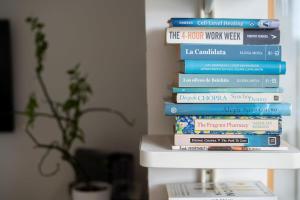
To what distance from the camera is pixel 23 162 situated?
1.94 metres

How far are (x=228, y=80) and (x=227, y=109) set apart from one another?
0.19ft

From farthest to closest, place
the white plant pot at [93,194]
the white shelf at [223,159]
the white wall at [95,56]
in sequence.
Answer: the white wall at [95,56]
the white plant pot at [93,194]
the white shelf at [223,159]

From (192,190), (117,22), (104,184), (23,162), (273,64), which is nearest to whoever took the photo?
(273,64)

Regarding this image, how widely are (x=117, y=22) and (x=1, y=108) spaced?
683mm

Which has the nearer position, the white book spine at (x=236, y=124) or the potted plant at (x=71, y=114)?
the white book spine at (x=236, y=124)

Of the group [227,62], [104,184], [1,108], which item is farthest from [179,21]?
[1,108]

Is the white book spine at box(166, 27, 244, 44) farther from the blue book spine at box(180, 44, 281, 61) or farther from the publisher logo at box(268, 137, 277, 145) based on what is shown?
the publisher logo at box(268, 137, 277, 145)

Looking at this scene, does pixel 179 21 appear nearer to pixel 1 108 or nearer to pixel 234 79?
pixel 234 79

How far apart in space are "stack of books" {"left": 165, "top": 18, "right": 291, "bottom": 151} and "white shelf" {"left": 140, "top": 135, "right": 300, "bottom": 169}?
26mm

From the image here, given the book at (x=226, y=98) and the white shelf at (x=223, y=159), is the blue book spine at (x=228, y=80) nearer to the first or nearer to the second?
the book at (x=226, y=98)

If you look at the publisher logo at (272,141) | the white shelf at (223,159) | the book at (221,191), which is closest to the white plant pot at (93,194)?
the book at (221,191)

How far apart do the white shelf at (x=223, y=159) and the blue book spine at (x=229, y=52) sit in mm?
190

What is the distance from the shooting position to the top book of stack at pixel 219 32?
0.80 metres

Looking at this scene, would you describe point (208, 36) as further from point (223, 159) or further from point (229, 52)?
point (223, 159)
